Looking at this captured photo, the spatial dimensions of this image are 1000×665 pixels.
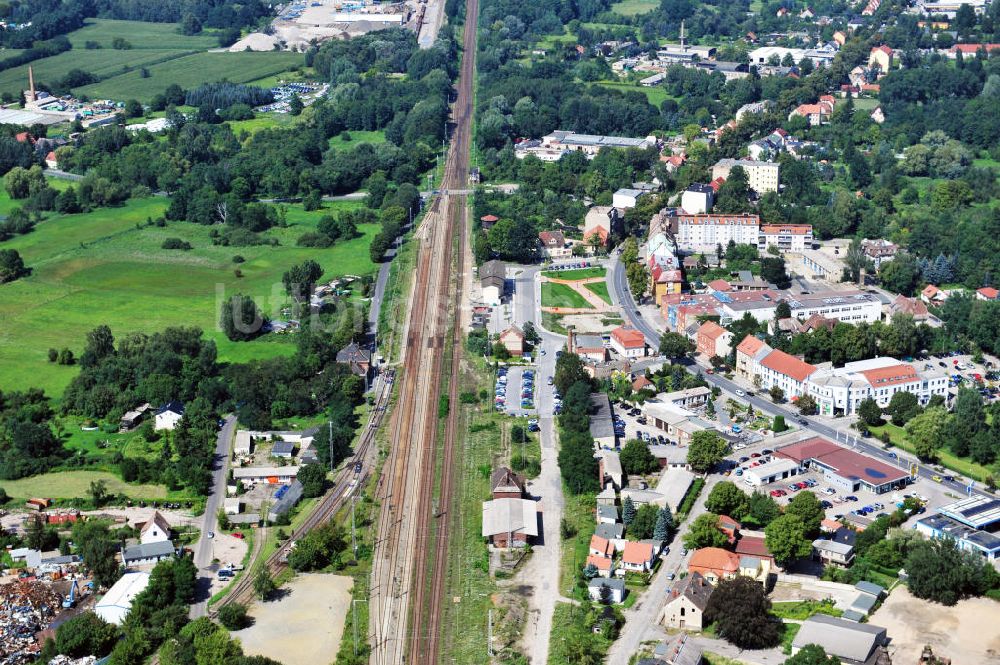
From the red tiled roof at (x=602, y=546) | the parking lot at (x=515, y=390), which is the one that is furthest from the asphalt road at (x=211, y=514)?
the red tiled roof at (x=602, y=546)

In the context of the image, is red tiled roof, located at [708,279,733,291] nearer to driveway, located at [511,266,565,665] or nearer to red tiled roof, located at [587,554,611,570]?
driveway, located at [511,266,565,665]

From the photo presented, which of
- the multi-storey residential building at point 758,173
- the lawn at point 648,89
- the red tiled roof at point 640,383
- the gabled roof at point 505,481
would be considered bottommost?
the gabled roof at point 505,481

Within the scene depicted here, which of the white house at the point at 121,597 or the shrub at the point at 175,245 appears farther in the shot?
the shrub at the point at 175,245

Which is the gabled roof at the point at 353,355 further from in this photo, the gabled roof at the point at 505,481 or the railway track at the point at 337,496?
the gabled roof at the point at 505,481

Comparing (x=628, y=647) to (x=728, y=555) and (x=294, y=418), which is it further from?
(x=294, y=418)

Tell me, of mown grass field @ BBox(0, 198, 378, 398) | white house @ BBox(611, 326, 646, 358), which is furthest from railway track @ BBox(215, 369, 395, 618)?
white house @ BBox(611, 326, 646, 358)
